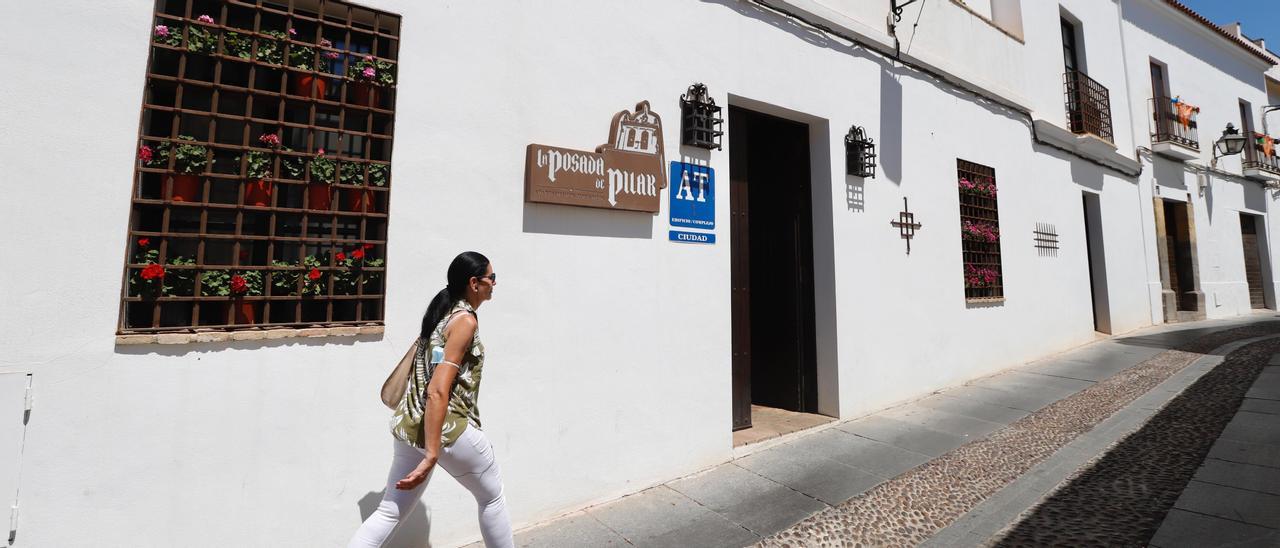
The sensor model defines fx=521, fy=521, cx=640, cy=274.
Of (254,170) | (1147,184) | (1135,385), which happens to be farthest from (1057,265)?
(254,170)

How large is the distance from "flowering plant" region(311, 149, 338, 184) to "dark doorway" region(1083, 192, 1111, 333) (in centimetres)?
1094

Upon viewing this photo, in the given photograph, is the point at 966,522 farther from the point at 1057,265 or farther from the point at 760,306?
the point at 1057,265

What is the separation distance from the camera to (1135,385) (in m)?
5.82

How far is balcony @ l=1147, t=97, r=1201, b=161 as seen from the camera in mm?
10656

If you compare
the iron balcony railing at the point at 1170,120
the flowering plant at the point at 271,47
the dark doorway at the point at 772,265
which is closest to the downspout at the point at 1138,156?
the iron balcony railing at the point at 1170,120

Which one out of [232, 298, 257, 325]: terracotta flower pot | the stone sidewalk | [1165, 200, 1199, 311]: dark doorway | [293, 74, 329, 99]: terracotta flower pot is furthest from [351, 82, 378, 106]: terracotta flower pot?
[1165, 200, 1199, 311]: dark doorway

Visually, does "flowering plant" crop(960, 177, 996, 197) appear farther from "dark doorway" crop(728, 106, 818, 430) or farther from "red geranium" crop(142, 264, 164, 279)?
"red geranium" crop(142, 264, 164, 279)

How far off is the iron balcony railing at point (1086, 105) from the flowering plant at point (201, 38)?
436 inches

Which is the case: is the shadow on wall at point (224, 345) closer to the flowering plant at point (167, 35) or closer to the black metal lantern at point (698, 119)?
the flowering plant at point (167, 35)

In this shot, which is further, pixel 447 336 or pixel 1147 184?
pixel 1147 184

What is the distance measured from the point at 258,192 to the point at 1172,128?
627 inches

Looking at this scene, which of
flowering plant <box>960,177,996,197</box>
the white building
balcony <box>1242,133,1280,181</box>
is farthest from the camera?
balcony <box>1242,133,1280,181</box>

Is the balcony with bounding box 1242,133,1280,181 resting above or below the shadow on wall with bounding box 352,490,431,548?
above

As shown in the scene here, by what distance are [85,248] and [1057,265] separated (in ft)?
33.9
